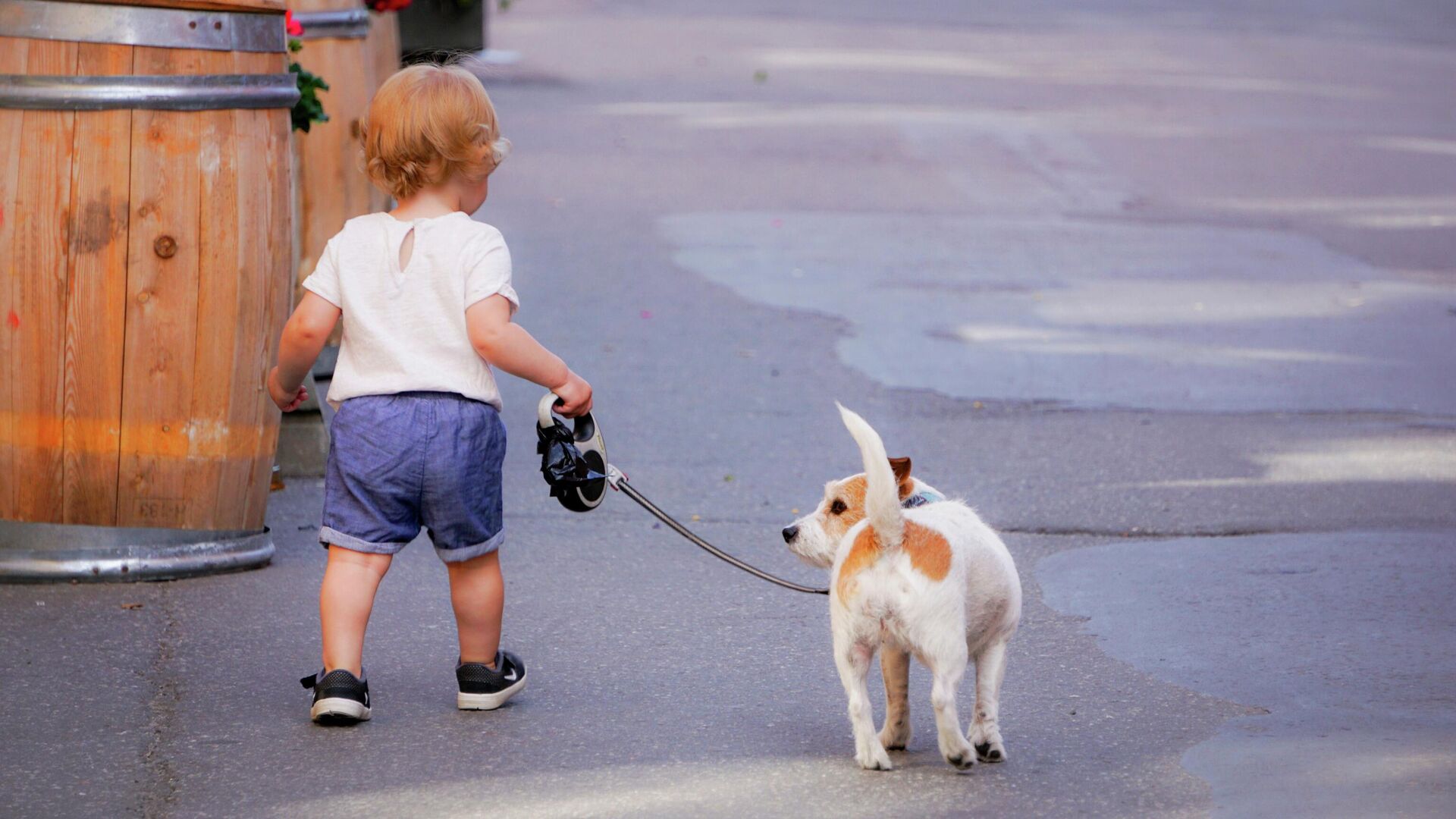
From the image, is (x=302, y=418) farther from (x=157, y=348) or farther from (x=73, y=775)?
(x=73, y=775)

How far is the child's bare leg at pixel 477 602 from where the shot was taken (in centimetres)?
381

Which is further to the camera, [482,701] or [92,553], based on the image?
[92,553]

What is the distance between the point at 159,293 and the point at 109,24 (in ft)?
2.25

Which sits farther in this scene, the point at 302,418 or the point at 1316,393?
the point at 1316,393

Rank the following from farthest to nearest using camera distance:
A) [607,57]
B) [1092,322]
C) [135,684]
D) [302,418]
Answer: [607,57]
[1092,322]
[302,418]
[135,684]

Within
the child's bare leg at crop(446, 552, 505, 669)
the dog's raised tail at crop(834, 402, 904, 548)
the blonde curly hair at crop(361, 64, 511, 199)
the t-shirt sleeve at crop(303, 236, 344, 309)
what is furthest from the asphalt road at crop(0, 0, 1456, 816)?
the blonde curly hair at crop(361, 64, 511, 199)

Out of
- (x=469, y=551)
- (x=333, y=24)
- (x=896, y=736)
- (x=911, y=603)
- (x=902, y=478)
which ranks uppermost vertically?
(x=333, y=24)

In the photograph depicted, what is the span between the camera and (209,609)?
4492 millimetres

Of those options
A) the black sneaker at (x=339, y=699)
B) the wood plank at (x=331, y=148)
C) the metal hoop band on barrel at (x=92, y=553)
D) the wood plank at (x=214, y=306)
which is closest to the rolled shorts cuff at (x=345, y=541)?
the black sneaker at (x=339, y=699)

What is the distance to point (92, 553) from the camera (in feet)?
15.2

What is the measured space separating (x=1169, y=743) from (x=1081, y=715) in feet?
0.78

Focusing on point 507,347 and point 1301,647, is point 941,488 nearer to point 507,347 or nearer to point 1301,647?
point 1301,647

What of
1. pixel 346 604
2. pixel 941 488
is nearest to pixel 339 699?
pixel 346 604

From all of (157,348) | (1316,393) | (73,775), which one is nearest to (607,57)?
(1316,393)
